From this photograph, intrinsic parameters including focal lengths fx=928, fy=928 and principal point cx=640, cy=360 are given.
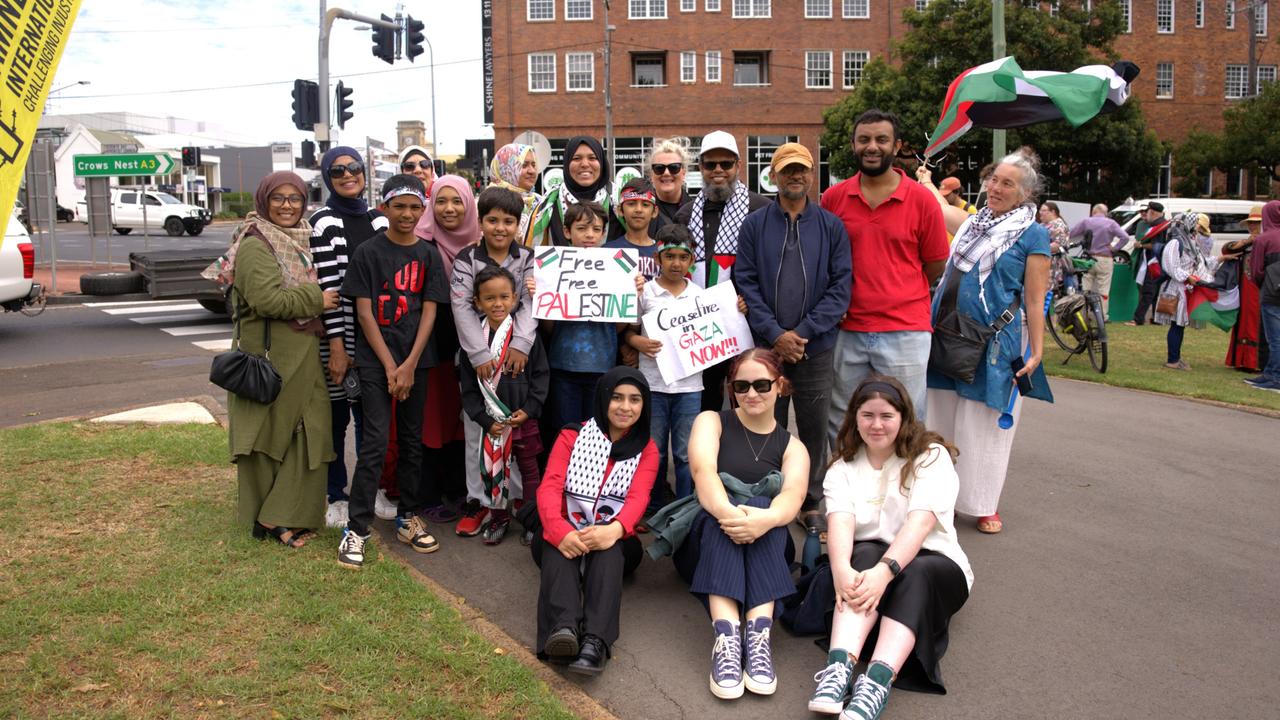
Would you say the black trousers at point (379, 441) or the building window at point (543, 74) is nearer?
the black trousers at point (379, 441)

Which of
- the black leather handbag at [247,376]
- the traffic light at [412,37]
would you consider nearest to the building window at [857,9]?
the traffic light at [412,37]

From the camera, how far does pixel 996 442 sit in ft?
18.2

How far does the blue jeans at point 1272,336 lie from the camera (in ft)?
33.9

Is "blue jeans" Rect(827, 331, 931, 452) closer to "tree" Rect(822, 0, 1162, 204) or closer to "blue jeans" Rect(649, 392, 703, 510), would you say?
"blue jeans" Rect(649, 392, 703, 510)

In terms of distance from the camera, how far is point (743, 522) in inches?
159

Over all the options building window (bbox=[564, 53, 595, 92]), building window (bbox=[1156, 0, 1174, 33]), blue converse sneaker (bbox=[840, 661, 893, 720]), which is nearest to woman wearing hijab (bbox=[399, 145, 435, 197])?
blue converse sneaker (bbox=[840, 661, 893, 720])

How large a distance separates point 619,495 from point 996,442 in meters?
2.45

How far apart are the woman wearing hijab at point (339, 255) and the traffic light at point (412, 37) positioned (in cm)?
1754

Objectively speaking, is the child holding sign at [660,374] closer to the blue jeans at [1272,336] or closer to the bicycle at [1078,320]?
the bicycle at [1078,320]

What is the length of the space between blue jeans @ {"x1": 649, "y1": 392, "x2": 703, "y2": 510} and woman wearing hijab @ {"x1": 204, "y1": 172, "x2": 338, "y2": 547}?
186cm

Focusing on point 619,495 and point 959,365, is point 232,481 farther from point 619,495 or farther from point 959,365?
point 959,365

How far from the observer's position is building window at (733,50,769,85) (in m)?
46.5

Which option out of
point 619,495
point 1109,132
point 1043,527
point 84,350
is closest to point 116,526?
point 619,495

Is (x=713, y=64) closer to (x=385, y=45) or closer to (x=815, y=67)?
(x=815, y=67)
